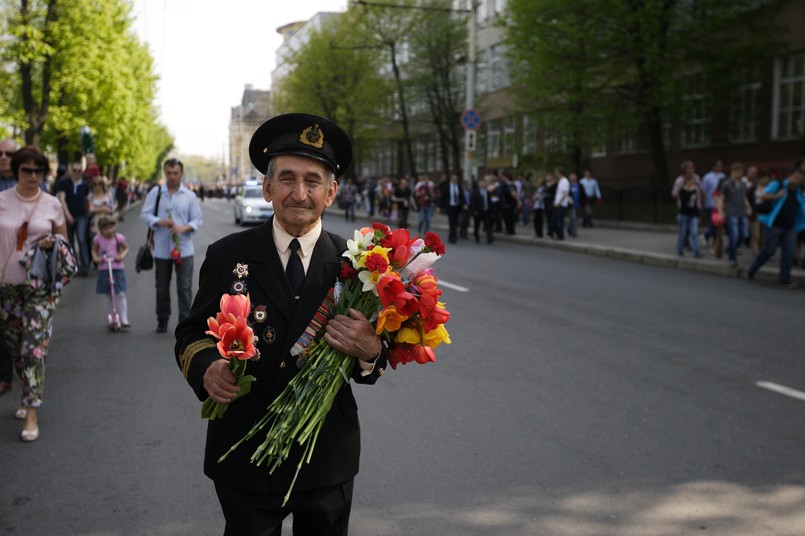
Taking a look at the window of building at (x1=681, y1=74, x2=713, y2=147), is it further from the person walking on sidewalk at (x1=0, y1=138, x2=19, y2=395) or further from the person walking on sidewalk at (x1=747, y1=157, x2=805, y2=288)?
the person walking on sidewalk at (x1=0, y1=138, x2=19, y2=395)

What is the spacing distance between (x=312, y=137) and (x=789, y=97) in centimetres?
2972

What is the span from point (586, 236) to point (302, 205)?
75.2ft

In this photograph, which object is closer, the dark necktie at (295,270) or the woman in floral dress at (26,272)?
the dark necktie at (295,270)

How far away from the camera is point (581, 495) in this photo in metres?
4.62

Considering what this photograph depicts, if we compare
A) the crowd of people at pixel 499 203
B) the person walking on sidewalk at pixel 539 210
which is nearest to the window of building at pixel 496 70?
the crowd of people at pixel 499 203

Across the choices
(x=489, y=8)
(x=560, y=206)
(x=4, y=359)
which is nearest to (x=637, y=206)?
(x=560, y=206)

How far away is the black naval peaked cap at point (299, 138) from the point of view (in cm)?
254

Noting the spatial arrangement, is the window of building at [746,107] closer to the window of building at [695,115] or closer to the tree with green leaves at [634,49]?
the tree with green leaves at [634,49]

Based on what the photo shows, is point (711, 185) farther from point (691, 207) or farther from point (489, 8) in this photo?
point (489, 8)

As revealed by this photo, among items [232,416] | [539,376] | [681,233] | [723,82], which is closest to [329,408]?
[232,416]

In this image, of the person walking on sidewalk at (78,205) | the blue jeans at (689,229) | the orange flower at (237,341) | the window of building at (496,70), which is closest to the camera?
the orange flower at (237,341)

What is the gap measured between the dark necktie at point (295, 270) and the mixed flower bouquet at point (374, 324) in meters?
0.12

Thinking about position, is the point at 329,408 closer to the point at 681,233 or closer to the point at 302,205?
the point at 302,205

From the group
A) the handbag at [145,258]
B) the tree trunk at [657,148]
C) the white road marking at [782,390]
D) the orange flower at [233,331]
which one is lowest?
the white road marking at [782,390]
